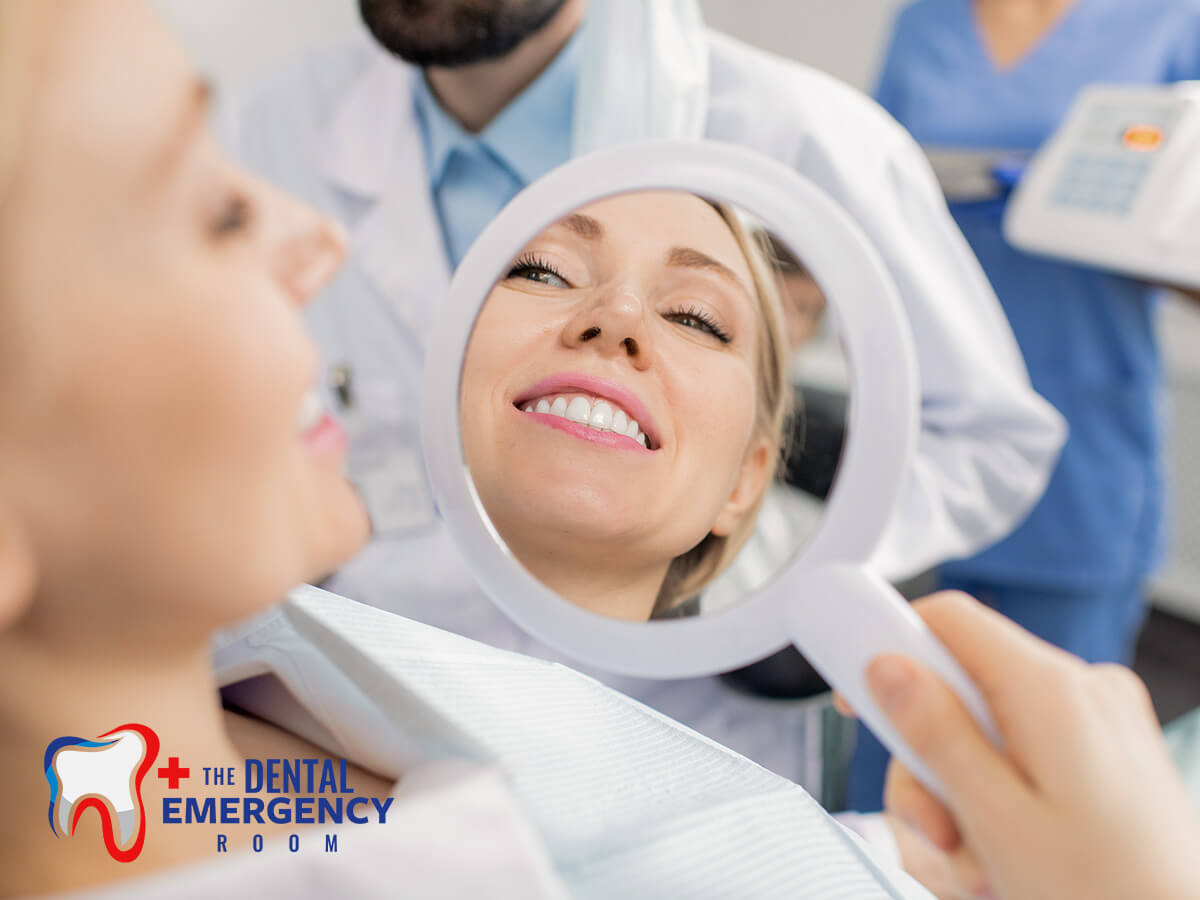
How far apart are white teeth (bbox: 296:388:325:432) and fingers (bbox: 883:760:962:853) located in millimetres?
311

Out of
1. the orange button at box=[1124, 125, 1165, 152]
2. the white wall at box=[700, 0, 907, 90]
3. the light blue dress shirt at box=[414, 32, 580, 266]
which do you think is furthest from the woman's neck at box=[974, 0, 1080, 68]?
the light blue dress shirt at box=[414, 32, 580, 266]

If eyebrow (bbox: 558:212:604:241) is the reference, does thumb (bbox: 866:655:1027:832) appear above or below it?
below

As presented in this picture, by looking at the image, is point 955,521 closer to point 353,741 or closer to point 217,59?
point 353,741

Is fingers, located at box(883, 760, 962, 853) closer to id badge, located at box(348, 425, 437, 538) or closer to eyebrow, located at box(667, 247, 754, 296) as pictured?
eyebrow, located at box(667, 247, 754, 296)

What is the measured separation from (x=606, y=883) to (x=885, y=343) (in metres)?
0.27

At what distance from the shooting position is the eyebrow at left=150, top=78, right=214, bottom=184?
0.98 feet

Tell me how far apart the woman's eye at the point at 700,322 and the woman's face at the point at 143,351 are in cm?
17

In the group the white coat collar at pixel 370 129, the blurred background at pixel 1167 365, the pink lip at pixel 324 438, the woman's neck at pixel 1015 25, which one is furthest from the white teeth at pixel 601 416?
the blurred background at pixel 1167 365

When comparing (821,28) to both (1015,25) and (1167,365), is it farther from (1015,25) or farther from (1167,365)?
(1167,365)

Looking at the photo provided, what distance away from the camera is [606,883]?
40 centimetres

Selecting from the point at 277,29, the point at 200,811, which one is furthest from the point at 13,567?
the point at 277,29

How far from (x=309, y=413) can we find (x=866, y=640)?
0.26 m

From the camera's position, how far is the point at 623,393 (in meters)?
0.43

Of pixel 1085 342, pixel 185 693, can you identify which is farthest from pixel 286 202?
pixel 1085 342
